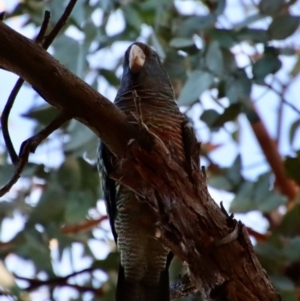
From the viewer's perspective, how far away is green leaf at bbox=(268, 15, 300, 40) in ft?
5.96

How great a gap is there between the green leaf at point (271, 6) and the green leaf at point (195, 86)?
273 millimetres

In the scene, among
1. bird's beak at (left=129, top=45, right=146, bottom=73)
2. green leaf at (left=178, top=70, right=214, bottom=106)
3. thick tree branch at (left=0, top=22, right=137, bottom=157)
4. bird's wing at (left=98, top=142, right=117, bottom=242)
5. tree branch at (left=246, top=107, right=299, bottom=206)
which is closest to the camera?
thick tree branch at (left=0, top=22, right=137, bottom=157)

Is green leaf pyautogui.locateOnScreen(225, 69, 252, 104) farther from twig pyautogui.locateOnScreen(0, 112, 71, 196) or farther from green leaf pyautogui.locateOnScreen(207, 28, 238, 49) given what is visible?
twig pyautogui.locateOnScreen(0, 112, 71, 196)

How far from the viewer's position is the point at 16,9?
2.02 m

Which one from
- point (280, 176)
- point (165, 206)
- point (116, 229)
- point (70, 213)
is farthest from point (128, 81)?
point (280, 176)

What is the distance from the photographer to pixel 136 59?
164 centimetres

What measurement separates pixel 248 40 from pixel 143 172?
0.98 metres

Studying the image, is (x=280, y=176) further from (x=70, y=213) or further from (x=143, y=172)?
(x=143, y=172)

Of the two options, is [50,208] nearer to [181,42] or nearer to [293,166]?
[181,42]

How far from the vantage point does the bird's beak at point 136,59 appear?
63.9 inches

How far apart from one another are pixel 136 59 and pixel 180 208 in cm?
71

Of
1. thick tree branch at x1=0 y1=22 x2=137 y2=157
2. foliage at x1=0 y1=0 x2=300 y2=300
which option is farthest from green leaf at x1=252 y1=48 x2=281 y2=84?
thick tree branch at x1=0 y1=22 x2=137 y2=157

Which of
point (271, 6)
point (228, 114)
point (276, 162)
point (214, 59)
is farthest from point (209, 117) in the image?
point (276, 162)

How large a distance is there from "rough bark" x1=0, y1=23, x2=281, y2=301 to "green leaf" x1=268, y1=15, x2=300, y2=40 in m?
0.92
